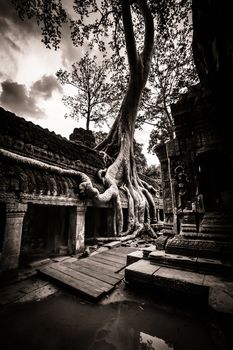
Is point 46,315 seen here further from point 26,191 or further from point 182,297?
point 26,191

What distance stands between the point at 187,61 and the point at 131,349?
15.2m

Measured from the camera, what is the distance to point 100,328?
167 centimetres

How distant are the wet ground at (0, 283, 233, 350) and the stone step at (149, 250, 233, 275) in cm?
48

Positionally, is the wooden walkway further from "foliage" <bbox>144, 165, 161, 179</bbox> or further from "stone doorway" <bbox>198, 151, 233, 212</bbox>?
"foliage" <bbox>144, 165, 161, 179</bbox>

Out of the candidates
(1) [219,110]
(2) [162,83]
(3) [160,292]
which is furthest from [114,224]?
(2) [162,83]

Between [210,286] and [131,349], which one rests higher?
[210,286]

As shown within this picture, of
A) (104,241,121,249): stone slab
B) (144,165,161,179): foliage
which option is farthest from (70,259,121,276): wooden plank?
(144,165,161,179): foliage

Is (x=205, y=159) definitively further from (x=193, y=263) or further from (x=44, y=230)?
(x=44, y=230)

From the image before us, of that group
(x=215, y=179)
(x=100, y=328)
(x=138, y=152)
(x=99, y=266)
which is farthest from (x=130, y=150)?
(x=138, y=152)

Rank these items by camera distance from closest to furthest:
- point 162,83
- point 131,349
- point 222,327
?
1. point 131,349
2. point 222,327
3. point 162,83

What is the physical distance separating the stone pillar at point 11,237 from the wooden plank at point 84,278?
73 cm

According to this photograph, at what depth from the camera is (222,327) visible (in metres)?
1.52

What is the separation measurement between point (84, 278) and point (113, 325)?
44.2 inches

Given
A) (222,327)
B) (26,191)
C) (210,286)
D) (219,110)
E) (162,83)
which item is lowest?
(222,327)
